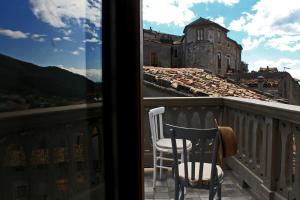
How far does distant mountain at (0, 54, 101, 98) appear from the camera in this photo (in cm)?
54

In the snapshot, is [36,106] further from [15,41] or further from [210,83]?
[210,83]

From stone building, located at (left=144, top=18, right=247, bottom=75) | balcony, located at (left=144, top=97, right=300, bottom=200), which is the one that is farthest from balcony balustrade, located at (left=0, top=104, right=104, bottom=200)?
stone building, located at (left=144, top=18, right=247, bottom=75)

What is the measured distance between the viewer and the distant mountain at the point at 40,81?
1.78 ft

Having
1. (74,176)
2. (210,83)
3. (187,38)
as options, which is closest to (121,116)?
(74,176)

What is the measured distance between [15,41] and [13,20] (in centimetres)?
4

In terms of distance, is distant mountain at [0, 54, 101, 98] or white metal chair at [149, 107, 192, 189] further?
white metal chair at [149, 107, 192, 189]

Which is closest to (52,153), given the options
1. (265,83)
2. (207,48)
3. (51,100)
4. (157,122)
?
(51,100)

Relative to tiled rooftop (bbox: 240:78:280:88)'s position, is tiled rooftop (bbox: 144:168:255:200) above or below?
below

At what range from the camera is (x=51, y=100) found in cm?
65

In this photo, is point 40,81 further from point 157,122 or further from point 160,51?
point 160,51

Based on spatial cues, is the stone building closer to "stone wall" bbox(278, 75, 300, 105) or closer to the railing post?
"stone wall" bbox(278, 75, 300, 105)

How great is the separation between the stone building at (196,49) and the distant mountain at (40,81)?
20888mm

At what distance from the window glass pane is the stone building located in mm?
20869

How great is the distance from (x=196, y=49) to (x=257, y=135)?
21439 millimetres
